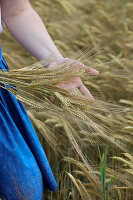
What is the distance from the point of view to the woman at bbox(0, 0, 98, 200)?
90cm

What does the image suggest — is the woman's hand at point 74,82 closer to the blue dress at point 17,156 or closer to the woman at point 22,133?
the woman at point 22,133

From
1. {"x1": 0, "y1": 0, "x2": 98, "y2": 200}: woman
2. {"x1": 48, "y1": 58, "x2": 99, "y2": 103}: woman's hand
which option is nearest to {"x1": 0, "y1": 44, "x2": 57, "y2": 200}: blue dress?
{"x1": 0, "y1": 0, "x2": 98, "y2": 200}: woman

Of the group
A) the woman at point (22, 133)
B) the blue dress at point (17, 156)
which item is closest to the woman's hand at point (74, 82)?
the woman at point (22, 133)

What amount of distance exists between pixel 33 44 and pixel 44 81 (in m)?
0.24

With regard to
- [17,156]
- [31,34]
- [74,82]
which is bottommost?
[17,156]

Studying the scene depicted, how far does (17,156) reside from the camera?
897 mm

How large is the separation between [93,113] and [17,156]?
21cm

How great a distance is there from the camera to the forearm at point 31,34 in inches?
40.8

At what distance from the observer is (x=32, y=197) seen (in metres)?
0.94

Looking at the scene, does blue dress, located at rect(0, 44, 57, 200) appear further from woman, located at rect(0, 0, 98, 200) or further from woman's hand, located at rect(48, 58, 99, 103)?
woman's hand, located at rect(48, 58, 99, 103)

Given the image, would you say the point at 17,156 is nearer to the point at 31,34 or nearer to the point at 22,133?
the point at 22,133

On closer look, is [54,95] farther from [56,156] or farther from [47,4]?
[47,4]

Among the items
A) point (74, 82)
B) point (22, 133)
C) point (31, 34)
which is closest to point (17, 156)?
point (22, 133)

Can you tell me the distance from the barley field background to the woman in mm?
69
